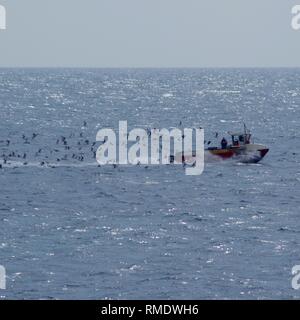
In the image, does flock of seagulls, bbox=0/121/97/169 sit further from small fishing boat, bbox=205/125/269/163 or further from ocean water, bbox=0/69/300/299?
small fishing boat, bbox=205/125/269/163

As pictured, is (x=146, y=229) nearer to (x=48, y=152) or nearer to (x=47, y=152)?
(x=47, y=152)

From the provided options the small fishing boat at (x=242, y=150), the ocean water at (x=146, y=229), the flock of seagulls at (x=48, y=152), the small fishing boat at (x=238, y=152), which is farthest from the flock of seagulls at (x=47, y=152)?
the small fishing boat at (x=242, y=150)

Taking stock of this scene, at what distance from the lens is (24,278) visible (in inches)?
1984

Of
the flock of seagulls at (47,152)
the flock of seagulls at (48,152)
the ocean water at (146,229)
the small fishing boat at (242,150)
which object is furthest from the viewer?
the flock of seagulls at (47,152)

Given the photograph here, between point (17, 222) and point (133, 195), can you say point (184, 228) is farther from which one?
point (133, 195)

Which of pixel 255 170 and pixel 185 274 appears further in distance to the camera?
pixel 255 170

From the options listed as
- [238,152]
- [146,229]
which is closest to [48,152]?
[238,152]

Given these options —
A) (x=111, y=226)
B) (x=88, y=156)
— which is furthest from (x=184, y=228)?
(x=88, y=156)

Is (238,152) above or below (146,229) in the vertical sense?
above

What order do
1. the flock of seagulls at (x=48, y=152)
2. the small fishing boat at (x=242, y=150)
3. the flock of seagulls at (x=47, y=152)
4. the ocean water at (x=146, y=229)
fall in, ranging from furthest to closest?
the flock of seagulls at (x=47, y=152) < the flock of seagulls at (x=48, y=152) < the small fishing boat at (x=242, y=150) < the ocean water at (x=146, y=229)

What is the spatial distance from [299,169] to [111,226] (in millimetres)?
42941

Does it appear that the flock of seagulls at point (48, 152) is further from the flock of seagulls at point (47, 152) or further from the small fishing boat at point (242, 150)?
the small fishing boat at point (242, 150)
